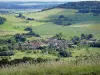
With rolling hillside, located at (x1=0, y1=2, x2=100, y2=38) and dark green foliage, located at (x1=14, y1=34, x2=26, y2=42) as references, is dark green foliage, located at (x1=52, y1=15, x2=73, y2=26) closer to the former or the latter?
rolling hillside, located at (x1=0, y1=2, x2=100, y2=38)

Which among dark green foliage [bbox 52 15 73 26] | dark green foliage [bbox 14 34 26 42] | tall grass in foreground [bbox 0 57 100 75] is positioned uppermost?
tall grass in foreground [bbox 0 57 100 75]

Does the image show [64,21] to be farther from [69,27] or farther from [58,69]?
[58,69]

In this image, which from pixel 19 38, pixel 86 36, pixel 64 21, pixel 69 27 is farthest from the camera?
pixel 64 21

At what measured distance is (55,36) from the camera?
13175cm

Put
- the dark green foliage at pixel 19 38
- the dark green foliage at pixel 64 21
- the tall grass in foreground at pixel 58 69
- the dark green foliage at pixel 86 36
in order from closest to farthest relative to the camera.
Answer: the tall grass in foreground at pixel 58 69
the dark green foliage at pixel 19 38
the dark green foliage at pixel 86 36
the dark green foliage at pixel 64 21

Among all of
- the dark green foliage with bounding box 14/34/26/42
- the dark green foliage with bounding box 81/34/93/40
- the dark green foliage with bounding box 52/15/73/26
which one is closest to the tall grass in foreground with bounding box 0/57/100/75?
the dark green foliage with bounding box 14/34/26/42

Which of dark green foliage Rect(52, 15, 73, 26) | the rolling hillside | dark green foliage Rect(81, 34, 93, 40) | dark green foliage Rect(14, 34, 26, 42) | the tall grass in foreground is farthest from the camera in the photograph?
dark green foliage Rect(52, 15, 73, 26)

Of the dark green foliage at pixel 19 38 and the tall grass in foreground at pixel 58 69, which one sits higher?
the tall grass in foreground at pixel 58 69

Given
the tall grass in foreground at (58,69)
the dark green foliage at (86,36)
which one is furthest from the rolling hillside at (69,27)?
the tall grass in foreground at (58,69)

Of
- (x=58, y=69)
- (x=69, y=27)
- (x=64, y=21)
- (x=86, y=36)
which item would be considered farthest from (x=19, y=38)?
(x=58, y=69)

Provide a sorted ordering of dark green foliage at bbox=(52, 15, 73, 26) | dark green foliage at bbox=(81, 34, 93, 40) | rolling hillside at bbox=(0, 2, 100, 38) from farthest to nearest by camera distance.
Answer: dark green foliage at bbox=(52, 15, 73, 26)
rolling hillside at bbox=(0, 2, 100, 38)
dark green foliage at bbox=(81, 34, 93, 40)

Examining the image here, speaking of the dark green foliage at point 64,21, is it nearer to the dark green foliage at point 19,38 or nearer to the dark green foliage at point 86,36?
the dark green foliage at point 86,36

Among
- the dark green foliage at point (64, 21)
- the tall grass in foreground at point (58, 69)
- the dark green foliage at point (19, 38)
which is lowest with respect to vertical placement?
the dark green foliage at point (64, 21)

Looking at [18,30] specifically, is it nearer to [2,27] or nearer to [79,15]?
[2,27]
